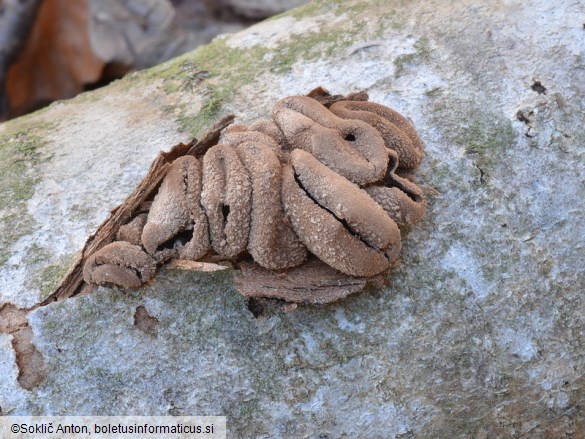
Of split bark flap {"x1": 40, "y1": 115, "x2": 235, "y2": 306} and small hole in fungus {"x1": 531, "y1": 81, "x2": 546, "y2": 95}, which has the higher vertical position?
split bark flap {"x1": 40, "y1": 115, "x2": 235, "y2": 306}

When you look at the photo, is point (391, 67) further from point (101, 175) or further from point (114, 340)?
point (114, 340)

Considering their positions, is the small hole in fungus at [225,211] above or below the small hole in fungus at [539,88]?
above

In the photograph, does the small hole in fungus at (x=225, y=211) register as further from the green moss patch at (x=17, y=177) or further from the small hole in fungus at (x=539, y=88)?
the small hole in fungus at (x=539, y=88)

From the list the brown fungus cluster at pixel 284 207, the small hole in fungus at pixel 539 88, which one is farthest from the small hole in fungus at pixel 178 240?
the small hole in fungus at pixel 539 88

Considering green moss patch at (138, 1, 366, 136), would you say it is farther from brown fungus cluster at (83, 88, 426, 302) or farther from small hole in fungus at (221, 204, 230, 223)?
small hole in fungus at (221, 204, 230, 223)

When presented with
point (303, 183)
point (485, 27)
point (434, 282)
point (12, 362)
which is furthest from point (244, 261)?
point (485, 27)

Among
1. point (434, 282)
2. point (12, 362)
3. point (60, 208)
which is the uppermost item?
point (60, 208)

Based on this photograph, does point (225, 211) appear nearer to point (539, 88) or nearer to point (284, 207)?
point (284, 207)

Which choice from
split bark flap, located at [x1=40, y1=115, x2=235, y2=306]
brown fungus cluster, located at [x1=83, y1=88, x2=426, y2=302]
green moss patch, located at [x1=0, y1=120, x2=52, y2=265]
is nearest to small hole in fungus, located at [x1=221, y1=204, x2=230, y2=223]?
brown fungus cluster, located at [x1=83, y1=88, x2=426, y2=302]
